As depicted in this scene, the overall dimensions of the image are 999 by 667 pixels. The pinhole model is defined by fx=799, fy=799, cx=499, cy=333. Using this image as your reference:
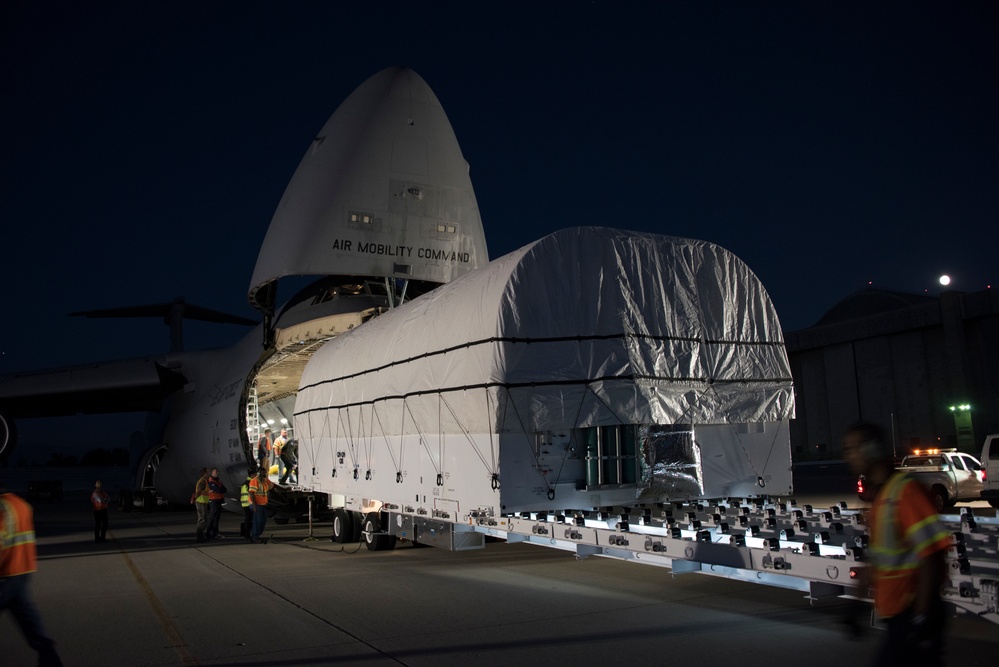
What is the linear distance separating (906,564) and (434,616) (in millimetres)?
5423

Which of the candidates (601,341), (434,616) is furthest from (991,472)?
(434,616)

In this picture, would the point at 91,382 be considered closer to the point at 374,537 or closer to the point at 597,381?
the point at 374,537

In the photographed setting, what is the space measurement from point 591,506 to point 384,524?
5.73 meters

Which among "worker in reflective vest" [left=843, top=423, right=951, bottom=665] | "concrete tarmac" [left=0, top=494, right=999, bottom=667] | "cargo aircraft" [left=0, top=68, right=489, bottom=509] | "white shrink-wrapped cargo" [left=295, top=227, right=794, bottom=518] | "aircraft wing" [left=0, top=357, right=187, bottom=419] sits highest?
"cargo aircraft" [left=0, top=68, right=489, bottom=509]

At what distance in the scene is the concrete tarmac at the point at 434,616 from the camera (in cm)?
657

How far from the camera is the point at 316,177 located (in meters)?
16.2

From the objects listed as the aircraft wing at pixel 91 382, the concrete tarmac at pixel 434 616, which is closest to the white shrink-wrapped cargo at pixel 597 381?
the concrete tarmac at pixel 434 616

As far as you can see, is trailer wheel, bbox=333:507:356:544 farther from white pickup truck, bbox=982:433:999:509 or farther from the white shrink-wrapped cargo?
white pickup truck, bbox=982:433:999:509

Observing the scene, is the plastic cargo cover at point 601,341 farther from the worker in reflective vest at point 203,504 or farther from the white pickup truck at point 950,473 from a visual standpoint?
the white pickup truck at point 950,473

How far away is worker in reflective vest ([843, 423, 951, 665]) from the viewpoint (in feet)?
11.5

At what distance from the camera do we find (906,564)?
3.73 meters

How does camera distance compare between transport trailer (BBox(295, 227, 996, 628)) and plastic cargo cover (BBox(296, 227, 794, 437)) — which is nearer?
transport trailer (BBox(295, 227, 996, 628))

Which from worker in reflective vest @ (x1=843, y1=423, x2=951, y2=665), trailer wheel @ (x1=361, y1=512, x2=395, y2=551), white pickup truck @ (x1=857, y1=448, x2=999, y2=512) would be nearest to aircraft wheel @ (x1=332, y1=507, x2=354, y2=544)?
trailer wheel @ (x1=361, y1=512, x2=395, y2=551)

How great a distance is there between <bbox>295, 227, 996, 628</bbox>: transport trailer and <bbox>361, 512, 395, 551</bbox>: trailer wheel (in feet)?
9.83
